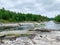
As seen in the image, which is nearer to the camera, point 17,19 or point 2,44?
point 2,44

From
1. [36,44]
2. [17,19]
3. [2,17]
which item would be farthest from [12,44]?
[17,19]

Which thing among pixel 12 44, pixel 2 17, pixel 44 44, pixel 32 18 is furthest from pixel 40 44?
pixel 32 18

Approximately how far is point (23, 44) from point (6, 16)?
102m

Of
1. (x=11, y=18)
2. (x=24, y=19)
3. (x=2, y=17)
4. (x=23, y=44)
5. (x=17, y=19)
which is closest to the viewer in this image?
(x=23, y=44)

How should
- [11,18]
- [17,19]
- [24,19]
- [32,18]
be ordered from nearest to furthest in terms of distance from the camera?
[11,18] < [17,19] < [24,19] < [32,18]

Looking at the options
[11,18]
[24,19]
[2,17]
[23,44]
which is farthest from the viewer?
[24,19]

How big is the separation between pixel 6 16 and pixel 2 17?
4001 mm

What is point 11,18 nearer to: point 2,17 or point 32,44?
point 2,17

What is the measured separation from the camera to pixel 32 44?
2075cm

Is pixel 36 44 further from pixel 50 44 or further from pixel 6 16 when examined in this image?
pixel 6 16

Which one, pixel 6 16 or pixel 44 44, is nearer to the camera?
pixel 44 44

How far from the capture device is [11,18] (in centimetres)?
12650

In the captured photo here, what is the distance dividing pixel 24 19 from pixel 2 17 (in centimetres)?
3627

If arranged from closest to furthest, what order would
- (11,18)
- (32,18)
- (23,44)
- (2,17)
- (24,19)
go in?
(23,44) → (2,17) → (11,18) → (24,19) → (32,18)
